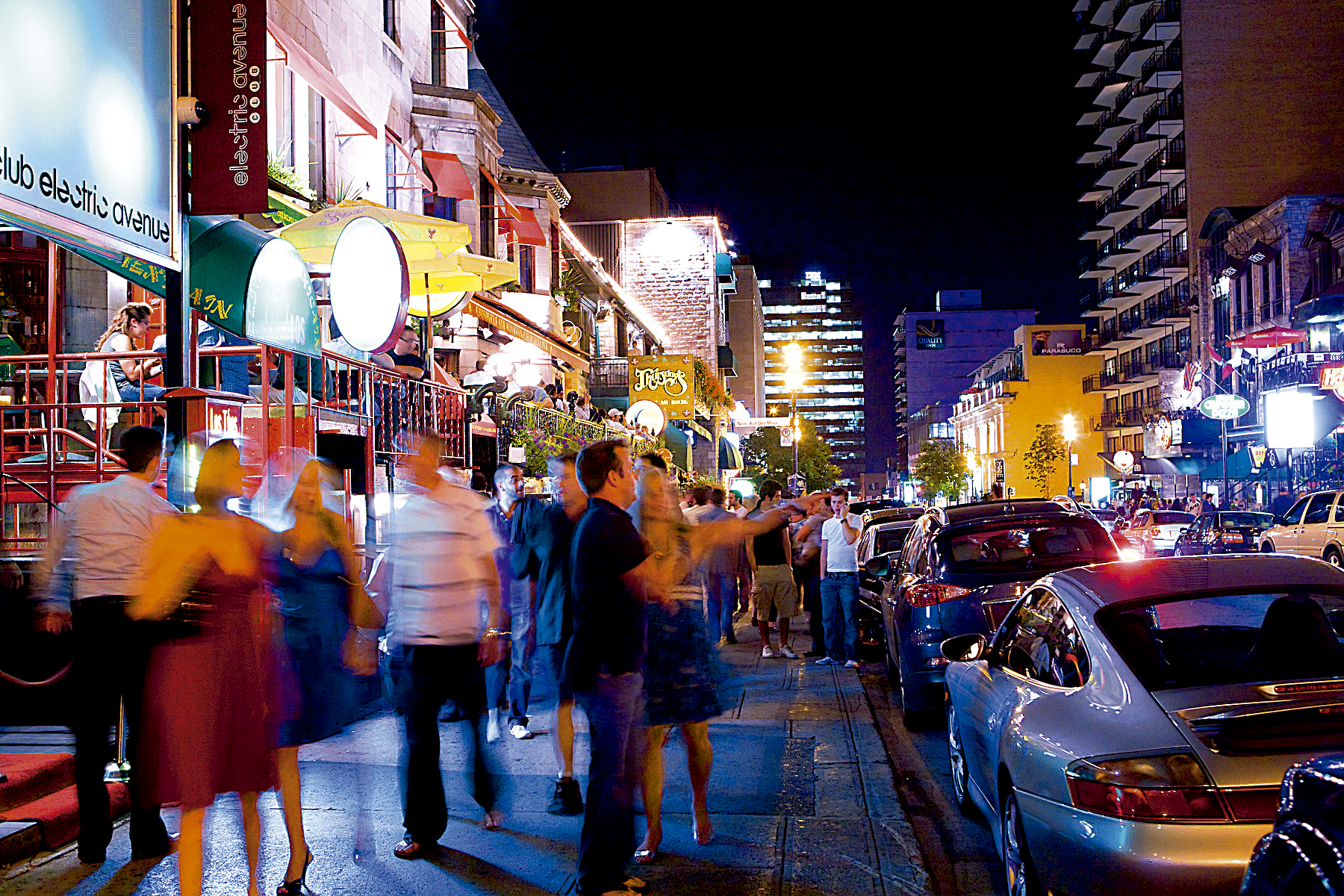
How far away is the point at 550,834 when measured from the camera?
19.6 ft

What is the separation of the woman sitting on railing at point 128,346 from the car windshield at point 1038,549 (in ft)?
21.0

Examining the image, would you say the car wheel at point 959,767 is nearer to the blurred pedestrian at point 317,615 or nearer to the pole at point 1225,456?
the blurred pedestrian at point 317,615

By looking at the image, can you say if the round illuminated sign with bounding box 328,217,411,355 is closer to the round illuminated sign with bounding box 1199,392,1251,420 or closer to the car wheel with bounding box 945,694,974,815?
the car wheel with bounding box 945,694,974,815

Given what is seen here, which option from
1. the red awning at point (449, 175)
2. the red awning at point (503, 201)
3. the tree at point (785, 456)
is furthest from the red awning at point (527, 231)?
the tree at point (785, 456)

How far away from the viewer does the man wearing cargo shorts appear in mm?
13141

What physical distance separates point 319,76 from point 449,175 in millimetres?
4837

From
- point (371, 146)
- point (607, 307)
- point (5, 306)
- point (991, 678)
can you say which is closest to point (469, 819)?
point (991, 678)

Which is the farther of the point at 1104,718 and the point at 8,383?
the point at 8,383

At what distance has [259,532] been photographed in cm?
497

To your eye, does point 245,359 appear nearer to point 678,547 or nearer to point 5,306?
point 5,306

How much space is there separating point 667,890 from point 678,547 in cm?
167

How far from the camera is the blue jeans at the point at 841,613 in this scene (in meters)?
12.5

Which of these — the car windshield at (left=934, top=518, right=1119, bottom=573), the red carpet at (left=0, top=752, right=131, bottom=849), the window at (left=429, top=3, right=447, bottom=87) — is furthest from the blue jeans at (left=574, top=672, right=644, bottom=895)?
the window at (left=429, top=3, right=447, bottom=87)

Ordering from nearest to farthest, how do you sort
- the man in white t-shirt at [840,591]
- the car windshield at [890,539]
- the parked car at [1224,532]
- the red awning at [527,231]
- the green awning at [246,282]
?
the green awning at [246,282] < the man in white t-shirt at [840,591] < the car windshield at [890,539] < the red awning at [527,231] < the parked car at [1224,532]
